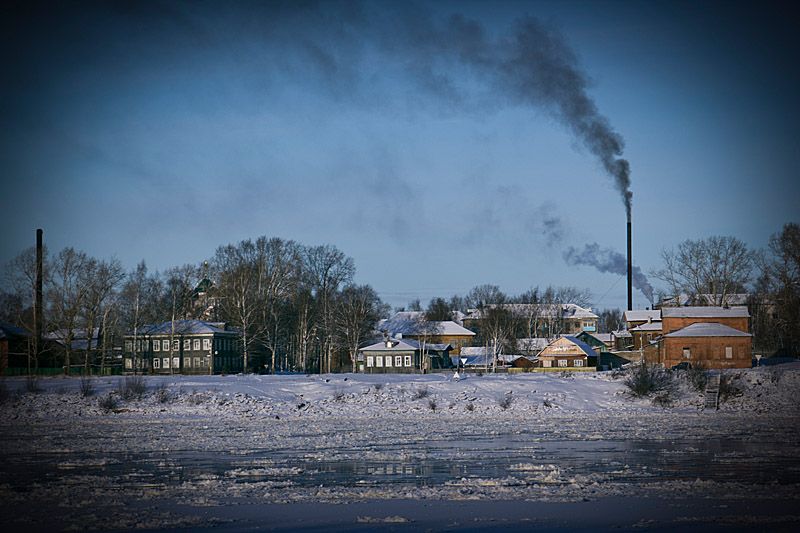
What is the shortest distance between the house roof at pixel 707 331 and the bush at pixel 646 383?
21.5 metres

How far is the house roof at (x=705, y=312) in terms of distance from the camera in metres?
68.8

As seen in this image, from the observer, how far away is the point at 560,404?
4147 cm

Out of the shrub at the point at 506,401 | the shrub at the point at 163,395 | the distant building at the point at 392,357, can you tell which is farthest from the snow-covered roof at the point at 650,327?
the shrub at the point at 163,395

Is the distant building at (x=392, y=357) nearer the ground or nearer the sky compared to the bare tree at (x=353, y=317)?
nearer the ground

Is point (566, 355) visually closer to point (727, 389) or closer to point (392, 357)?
point (392, 357)

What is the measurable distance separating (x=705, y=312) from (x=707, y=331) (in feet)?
16.1

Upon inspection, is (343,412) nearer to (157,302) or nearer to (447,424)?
(447,424)

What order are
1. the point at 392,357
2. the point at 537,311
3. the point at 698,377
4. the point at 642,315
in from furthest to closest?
the point at 537,311, the point at 642,315, the point at 392,357, the point at 698,377

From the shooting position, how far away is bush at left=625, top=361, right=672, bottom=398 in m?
43.2

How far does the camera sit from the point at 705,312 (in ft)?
228

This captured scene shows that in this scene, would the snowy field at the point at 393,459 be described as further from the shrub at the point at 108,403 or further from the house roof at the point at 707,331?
the house roof at the point at 707,331

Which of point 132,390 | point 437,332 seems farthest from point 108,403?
point 437,332

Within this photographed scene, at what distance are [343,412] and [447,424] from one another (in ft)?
27.3

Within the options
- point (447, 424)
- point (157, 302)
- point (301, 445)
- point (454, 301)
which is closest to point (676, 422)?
point (447, 424)
